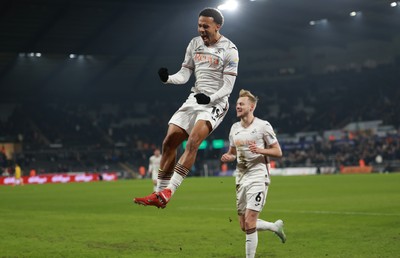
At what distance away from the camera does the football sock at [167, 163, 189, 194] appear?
333 inches

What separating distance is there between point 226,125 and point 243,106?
210 ft

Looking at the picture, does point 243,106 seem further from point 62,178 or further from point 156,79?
point 156,79

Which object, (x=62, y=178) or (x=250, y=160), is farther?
(x=62, y=178)

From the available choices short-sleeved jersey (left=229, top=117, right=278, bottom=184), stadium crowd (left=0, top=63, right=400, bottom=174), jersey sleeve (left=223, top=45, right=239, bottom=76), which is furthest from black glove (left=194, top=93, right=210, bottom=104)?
stadium crowd (left=0, top=63, right=400, bottom=174)

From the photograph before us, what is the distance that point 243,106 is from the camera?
1059 cm

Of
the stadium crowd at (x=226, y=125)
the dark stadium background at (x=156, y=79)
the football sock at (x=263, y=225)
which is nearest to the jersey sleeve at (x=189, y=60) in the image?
the football sock at (x=263, y=225)

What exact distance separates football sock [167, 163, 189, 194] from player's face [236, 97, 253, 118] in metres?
2.20

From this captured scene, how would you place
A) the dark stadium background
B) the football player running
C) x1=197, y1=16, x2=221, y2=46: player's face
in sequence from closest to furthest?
x1=197, y1=16, x2=221, y2=46: player's face < the football player running < the dark stadium background

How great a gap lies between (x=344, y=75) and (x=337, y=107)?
3644 mm

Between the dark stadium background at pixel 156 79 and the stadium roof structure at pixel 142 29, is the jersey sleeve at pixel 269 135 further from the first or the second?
the dark stadium background at pixel 156 79

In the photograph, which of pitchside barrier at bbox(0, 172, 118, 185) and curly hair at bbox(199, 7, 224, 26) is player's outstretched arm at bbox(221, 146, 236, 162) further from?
pitchside barrier at bbox(0, 172, 118, 185)

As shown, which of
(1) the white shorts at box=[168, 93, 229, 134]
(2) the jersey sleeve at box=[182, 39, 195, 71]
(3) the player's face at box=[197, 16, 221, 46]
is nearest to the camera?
(3) the player's face at box=[197, 16, 221, 46]

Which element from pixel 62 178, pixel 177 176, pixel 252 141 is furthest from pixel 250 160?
pixel 62 178

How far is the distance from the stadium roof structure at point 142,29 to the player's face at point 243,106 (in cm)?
3853
